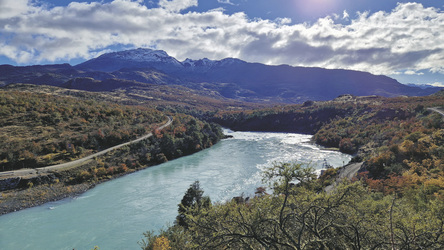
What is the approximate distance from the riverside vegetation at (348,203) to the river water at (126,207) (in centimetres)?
331

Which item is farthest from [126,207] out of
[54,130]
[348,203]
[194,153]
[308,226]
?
[194,153]

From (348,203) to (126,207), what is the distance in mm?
23908

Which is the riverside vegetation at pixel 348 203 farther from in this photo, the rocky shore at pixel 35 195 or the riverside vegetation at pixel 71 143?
the riverside vegetation at pixel 71 143

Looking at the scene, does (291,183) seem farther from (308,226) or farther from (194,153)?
(194,153)

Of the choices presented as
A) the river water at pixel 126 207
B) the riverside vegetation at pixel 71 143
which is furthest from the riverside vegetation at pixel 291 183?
the river water at pixel 126 207

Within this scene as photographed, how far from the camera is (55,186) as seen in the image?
95.1 feet

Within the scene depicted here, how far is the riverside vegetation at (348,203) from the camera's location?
6008mm

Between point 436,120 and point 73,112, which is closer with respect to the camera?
point 436,120

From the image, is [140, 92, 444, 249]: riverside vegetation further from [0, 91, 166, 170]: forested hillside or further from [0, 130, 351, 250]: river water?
[0, 91, 166, 170]: forested hillside

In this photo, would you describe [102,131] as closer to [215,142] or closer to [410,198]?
[215,142]

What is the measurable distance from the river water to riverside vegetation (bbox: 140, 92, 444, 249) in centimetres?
331

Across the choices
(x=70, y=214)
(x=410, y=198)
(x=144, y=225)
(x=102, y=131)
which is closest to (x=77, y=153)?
(x=102, y=131)

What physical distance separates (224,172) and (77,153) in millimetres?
23949

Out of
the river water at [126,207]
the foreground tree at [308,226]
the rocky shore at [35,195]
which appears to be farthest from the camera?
the rocky shore at [35,195]
